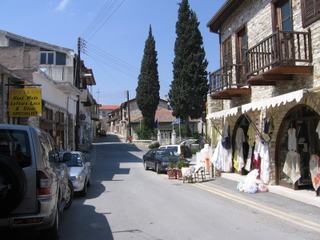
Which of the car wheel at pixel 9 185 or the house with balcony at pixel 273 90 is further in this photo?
the house with balcony at pixel 273 90

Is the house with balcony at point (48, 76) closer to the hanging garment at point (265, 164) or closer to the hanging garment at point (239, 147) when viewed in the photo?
the hanging garment at point (239, 147)

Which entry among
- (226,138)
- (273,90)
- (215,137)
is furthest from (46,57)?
(273,90)

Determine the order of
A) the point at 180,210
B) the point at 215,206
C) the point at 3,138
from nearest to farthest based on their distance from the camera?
the point at 3,138 → the point at 180,210 → the point at 215,206

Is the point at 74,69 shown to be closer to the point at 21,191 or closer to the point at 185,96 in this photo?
the point at 185,96

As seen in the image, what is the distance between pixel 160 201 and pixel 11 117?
8.21m

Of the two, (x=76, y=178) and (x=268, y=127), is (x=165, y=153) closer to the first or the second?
(x=268, y=127)

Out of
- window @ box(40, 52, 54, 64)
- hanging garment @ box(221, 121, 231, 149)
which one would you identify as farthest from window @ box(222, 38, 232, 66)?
window @ box(40, 52, 54, 64)

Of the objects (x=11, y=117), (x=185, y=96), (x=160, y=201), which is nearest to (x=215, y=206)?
(x=160, y=201)

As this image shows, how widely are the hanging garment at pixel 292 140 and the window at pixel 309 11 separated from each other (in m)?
3.51

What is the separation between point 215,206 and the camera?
8289 mm

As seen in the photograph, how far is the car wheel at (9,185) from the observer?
4.24 meters

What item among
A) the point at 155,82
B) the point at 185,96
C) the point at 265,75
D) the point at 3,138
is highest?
the point at 155,82

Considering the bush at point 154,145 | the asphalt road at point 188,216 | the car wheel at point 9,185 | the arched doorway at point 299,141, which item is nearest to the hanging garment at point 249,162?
the arched doorway at point 299,141

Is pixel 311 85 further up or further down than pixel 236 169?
further up
